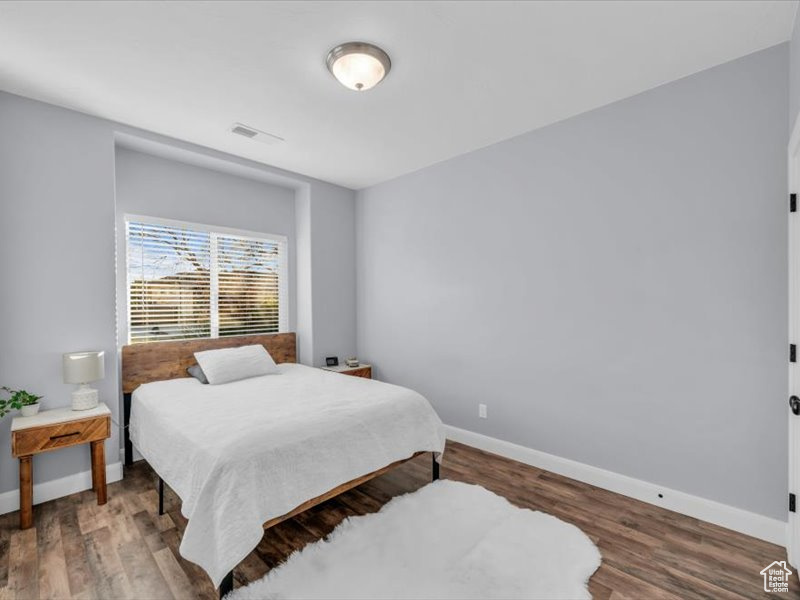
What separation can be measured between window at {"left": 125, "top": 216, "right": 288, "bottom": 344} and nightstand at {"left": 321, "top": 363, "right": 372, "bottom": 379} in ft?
2.70

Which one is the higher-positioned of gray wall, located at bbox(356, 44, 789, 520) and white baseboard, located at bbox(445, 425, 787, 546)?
gray wall, located at bbox(356, 44, 789, 520)

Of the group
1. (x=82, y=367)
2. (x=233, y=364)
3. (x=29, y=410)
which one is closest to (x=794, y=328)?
(x=233, y=364)

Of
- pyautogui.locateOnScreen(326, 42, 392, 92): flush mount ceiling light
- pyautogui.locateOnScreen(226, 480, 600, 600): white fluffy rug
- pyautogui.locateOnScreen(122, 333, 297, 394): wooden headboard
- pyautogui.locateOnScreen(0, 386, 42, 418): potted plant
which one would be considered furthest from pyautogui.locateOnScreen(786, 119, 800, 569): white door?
pyautogui.locateOnScreen(0, 386, 42, 418): potted plant

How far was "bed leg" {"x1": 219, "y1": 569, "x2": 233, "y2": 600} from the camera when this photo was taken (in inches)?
66.6

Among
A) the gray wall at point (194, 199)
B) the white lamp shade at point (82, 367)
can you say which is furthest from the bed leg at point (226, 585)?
the gray wall at point (194, 199)

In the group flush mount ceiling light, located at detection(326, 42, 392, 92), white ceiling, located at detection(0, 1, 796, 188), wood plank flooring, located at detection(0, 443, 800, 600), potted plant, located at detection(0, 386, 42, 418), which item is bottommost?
wood plank flooring, located at detection(0, 443, 800, 600)

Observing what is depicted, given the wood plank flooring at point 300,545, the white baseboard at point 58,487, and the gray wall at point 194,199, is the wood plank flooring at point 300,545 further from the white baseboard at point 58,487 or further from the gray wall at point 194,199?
the gray wall at point 194,199

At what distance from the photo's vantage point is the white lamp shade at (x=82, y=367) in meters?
2.65

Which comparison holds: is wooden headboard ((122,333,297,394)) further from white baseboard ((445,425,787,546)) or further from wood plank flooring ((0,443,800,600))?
white baseboard ((445,425,787,546))

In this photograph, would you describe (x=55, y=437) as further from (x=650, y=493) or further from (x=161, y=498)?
(x=650, y=493)

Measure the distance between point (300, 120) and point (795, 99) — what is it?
300 cm

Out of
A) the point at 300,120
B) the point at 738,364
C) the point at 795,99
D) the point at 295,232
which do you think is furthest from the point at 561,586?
the point at 295,232

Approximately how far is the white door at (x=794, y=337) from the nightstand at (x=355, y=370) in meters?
3.50

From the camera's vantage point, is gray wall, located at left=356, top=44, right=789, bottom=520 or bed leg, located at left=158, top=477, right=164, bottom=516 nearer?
gray wall, located at left=356, top=44, right=789, bottom=520
